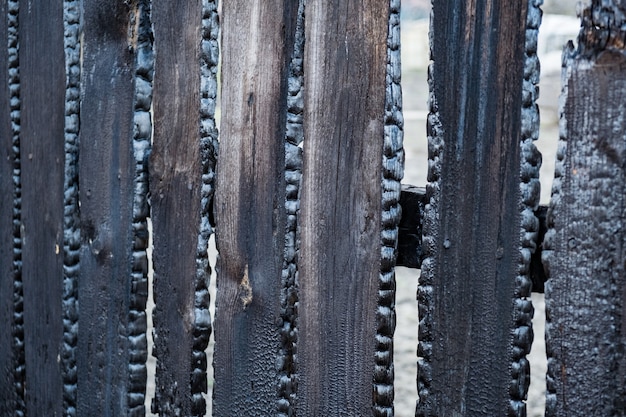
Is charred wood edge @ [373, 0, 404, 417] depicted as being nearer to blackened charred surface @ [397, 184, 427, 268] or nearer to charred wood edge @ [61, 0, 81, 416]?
blackened charred surface @ [397, 184, 427, 268]

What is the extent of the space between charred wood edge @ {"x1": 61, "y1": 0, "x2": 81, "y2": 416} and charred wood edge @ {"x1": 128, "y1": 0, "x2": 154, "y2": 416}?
7.7 inches

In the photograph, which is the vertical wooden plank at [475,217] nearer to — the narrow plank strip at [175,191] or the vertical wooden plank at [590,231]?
the vertical wooden plank at [590,231]

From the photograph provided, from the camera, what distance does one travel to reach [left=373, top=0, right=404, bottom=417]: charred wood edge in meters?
1.52

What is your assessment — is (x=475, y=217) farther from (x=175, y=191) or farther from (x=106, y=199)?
(x=106, y=199)

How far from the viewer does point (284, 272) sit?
1672 millimetres

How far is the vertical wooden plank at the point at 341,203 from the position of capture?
1544 millimetres

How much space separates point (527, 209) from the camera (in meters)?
1.41

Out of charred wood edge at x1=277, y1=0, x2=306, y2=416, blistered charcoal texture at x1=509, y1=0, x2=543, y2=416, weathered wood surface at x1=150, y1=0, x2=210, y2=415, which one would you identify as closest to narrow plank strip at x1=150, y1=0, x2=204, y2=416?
weathered wood surface at x1=150, y1=0, x2=210, y2=415

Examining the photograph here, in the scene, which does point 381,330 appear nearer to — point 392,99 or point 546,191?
point 392,99

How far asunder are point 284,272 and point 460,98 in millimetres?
512

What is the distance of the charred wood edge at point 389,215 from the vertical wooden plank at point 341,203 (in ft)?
0.04

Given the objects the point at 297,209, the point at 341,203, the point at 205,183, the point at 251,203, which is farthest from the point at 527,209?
the point at 205,183

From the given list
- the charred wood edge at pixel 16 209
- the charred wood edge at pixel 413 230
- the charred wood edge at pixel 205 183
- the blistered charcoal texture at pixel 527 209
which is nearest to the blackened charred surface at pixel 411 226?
the charred wood edge at pixel 413 230

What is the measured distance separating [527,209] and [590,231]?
0.11 meters
